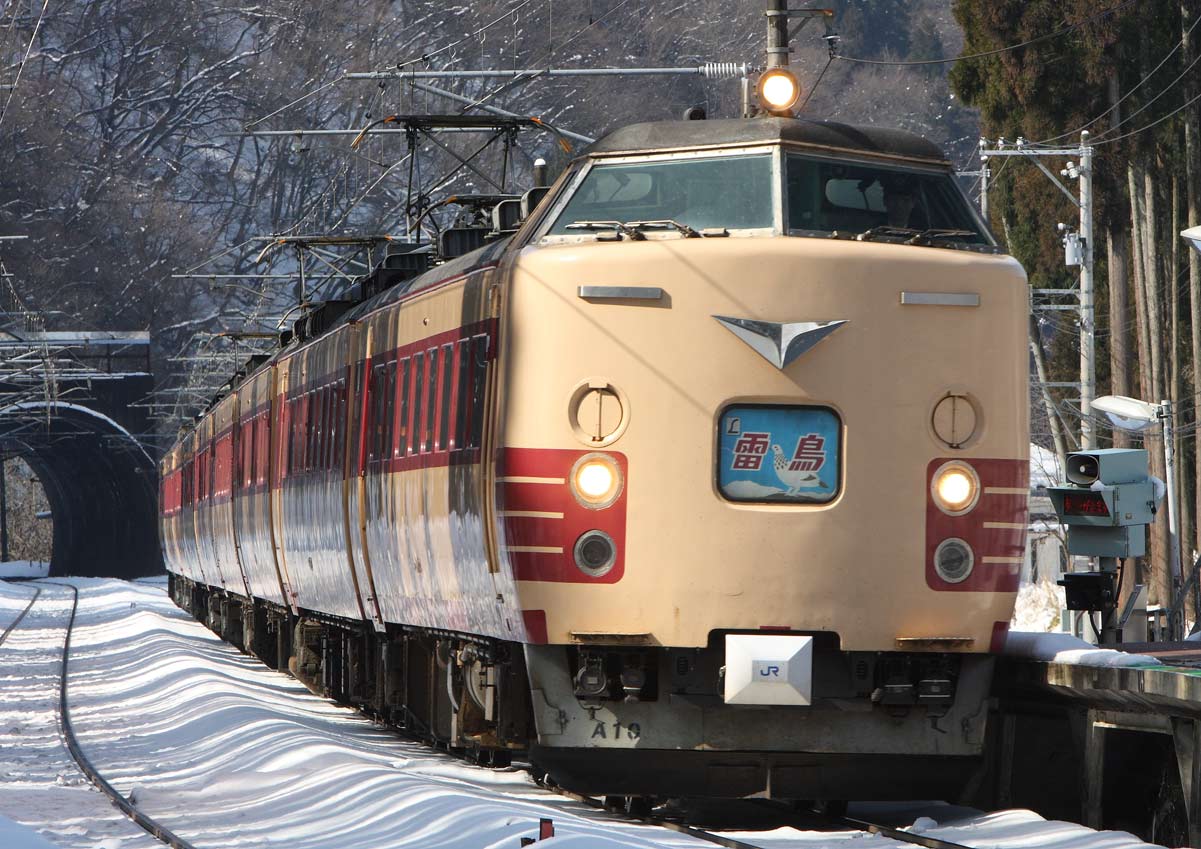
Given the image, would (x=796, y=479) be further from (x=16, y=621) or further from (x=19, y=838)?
(x=16, y=621)

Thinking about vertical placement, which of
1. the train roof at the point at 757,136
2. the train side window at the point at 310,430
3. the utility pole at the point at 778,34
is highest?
the utility pole at the point at 778,34

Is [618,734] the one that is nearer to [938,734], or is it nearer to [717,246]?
[938,734]

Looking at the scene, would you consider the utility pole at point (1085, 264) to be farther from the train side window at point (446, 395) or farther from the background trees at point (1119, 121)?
the train side window at point (446, 395)

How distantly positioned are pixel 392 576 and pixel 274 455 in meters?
6.39

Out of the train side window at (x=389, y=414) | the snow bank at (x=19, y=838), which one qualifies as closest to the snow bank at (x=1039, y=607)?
the train side window at (x=389, y=414)

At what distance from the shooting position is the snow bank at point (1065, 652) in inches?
388

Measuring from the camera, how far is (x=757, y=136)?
1056 cm

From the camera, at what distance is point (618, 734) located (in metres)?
9.94

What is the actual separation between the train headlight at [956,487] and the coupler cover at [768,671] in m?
0.94

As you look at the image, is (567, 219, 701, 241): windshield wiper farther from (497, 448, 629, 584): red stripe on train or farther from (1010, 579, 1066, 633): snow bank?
(1010, 579, 1066, 633): snow bank

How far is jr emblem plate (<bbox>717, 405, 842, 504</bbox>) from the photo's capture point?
32.1ft

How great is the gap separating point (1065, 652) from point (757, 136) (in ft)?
9.34

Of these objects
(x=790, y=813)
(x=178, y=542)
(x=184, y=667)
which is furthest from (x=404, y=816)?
(x=178, y=542)

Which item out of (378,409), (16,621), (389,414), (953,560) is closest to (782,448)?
(953,560)
